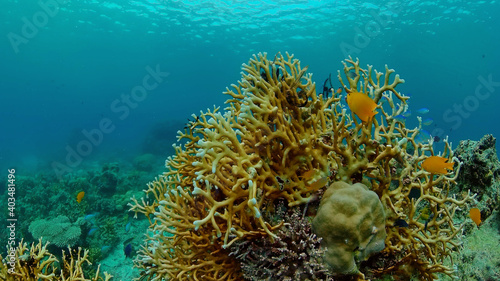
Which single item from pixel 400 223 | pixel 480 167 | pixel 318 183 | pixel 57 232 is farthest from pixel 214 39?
pixel 400 223

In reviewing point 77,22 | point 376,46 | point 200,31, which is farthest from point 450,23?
point 77,22

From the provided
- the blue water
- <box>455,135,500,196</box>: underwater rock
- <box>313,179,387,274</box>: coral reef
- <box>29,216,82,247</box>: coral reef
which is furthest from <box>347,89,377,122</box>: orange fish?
<box>29,216,82,247</box>: coral reef

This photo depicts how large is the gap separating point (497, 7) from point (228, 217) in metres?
44.0

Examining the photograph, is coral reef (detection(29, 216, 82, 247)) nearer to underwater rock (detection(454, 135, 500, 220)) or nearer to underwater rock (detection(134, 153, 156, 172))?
underwater rock (detection(454, 135, 500, 220))

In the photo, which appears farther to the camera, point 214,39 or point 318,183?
point 214,39

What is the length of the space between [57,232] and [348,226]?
864cm

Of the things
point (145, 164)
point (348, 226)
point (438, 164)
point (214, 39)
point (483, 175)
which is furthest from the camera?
point (214, 39)

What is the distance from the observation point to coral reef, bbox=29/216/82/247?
760 cm

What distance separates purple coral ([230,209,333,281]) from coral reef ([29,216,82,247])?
7223 mm

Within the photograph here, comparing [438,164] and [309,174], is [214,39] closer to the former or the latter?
[309,174]

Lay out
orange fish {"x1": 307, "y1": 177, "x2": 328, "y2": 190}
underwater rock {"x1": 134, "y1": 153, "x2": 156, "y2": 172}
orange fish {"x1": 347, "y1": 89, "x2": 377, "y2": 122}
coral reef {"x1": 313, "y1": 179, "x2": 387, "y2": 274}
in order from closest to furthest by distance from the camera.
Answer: coral reef {"x1": 313, "y1": 179, "x2": 387, "y2": 274}, orange fish {"x1": 347, "y1": 89, "x2": 377, "y2": 122}, orange fish {"x1": 307, "y1": 177, "x2": 328, "y2": 190}, underwater rock {"x1": 134, "y1": 153, "x2": 156, "y2": 172}

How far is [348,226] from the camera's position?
247 centimetres

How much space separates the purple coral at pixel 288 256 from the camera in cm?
253

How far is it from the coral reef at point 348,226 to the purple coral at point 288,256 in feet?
0.38
